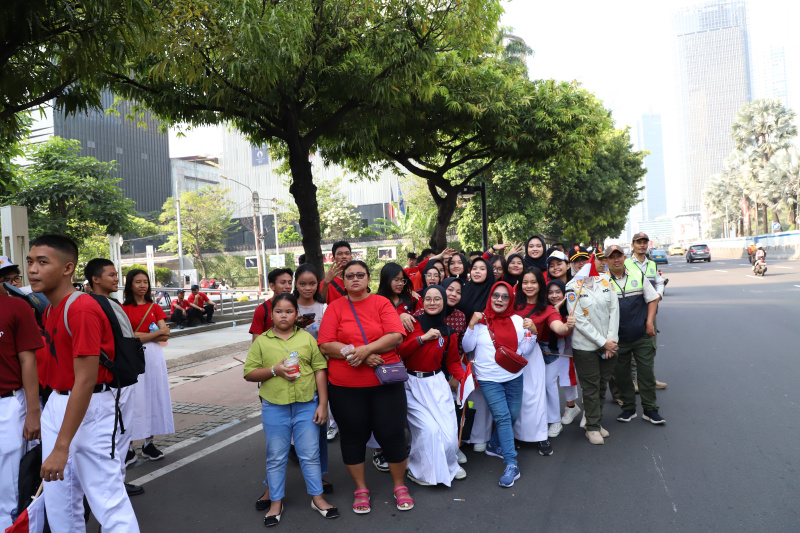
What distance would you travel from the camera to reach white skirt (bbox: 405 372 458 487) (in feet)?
14.8

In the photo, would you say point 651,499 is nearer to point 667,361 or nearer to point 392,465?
point 392,465

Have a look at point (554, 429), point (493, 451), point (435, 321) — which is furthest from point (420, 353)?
point (554, 429)

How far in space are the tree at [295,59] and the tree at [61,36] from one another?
0.94 meters

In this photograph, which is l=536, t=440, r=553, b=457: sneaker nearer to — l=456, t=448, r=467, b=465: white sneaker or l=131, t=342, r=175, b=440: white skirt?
l=456, t=448, r=467, b=465: white sneaker

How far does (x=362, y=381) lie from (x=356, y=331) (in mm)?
358

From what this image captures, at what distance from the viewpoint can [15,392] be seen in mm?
3529

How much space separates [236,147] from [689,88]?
6471 inches

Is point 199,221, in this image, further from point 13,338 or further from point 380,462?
point 13,338

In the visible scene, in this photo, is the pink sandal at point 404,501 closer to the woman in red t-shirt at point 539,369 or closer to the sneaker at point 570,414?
the woman in red t-shirt at point 539,369

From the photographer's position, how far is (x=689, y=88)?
186 metres

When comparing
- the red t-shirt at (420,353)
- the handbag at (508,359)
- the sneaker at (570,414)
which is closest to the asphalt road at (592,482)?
the sneaker at (570,414)

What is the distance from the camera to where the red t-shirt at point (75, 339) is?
3.06 meters

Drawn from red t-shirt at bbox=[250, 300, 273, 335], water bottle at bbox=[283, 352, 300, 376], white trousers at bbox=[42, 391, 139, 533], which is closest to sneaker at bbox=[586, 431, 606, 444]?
water bottle at bbox=[283, 352, 300, 376]

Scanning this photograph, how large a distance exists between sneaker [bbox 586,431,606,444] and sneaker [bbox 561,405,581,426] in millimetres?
594
